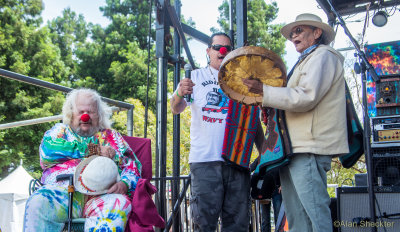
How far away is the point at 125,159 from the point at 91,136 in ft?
1.00

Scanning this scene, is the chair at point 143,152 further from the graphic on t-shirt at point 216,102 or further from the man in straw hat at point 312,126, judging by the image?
the man in straw hat at point 312,126

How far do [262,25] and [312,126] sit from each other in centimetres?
1835

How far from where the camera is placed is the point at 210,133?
259cm

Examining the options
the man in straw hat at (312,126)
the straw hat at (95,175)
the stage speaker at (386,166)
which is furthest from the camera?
the stage speaker at (386,166)

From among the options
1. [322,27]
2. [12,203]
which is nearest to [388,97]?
[322,27]

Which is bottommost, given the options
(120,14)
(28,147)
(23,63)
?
(28,147)

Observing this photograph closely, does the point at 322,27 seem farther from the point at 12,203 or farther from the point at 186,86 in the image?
the point at 12,203

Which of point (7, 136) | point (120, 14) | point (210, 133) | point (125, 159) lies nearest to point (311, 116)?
point (210, 133)

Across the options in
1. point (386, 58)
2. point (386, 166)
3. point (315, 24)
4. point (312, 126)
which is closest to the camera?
point (312, 126)

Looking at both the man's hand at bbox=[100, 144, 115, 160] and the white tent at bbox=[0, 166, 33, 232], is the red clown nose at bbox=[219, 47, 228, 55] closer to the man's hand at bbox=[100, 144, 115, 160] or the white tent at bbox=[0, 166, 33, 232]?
the man's hand at bbox=[100, 144, 115, 160]

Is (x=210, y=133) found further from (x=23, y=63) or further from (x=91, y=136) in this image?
(x=23, y=63)

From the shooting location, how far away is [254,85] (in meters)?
2.16

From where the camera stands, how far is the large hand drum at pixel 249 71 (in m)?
2.10

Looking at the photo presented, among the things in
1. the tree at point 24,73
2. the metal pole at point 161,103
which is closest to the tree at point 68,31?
the tree at point 24,73
